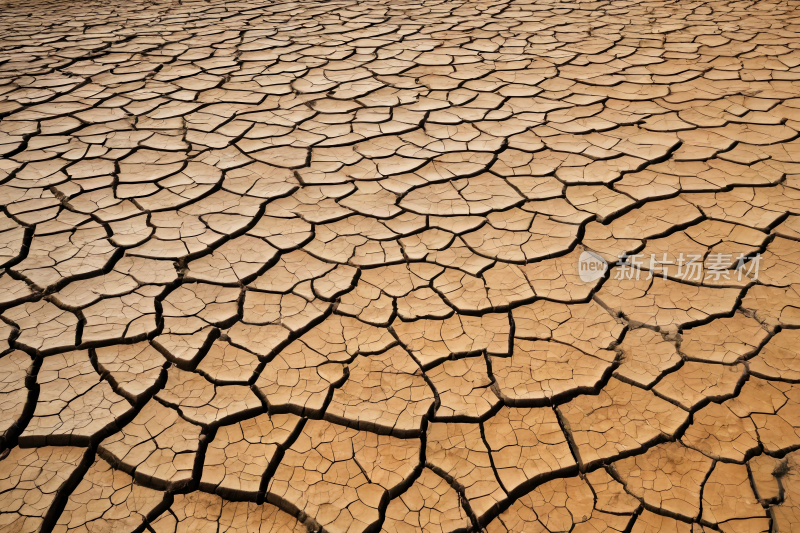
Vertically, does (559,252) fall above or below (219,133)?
below

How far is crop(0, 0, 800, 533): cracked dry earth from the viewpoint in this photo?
1.41 metres

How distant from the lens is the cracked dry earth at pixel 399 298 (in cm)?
141

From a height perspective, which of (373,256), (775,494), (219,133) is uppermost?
(219,133)

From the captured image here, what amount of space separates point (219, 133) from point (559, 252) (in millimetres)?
1944

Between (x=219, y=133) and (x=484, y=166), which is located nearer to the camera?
(x=484, y=166)

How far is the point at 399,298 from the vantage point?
1990mm

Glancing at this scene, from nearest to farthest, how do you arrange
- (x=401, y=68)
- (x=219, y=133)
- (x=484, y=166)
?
(x=484, y=166) < (x=219, y=133) < (x=401, y=68)

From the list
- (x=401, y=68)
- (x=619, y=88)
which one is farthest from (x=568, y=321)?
(x=401, y=68)

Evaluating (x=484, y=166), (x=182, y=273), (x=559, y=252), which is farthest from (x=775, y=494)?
(x=182, y=273)

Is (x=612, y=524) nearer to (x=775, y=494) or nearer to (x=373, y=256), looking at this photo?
(x=775, y=494)

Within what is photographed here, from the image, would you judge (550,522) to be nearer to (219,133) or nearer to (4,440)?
A: (4,440)

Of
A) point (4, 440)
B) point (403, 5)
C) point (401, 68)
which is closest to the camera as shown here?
point (4, 440)

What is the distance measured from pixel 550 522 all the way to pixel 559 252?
1.11 m

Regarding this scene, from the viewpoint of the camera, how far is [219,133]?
3.02m
